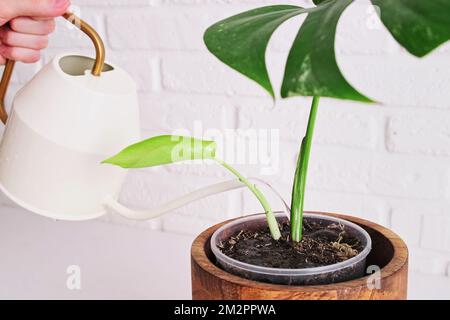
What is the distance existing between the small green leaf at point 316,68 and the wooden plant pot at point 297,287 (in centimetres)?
18

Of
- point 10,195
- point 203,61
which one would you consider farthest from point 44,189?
point 203,61

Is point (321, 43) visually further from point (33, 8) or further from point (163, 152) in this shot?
point (33, 8)

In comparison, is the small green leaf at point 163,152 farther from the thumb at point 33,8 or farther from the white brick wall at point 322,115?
the white brick wall at point 322,115

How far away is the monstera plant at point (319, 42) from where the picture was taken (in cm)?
29

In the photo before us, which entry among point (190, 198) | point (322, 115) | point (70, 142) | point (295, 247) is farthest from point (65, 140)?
point (322, 115)

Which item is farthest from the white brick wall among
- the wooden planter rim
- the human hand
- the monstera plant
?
the monstera plant

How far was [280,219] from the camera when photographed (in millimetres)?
575

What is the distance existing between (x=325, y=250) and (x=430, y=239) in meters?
0.50

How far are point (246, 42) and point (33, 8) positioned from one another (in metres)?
0.33

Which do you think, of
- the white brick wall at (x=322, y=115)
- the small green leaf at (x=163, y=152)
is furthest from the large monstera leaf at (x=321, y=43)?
the white brick wall at (x=322, y=115)

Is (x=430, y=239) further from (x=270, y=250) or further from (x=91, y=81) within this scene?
(x=91, y=81)

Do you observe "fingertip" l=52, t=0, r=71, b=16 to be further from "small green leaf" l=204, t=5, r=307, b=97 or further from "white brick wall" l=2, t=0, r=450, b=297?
"white brick wall" l=2, t=0, r=450, b=297

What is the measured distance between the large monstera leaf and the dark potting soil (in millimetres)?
202

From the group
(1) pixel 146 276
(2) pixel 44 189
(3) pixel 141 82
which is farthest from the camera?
(3) pixel 141 82
